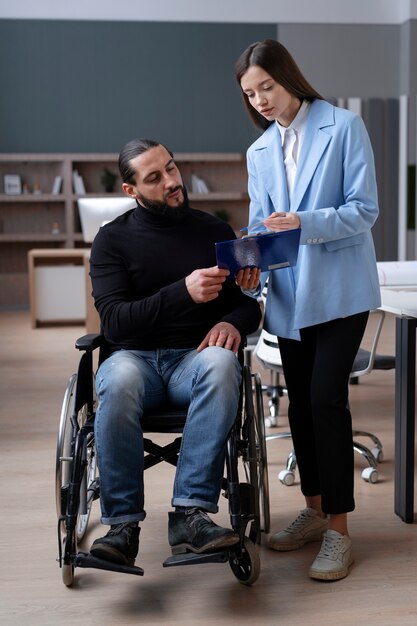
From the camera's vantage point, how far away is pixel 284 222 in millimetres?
2000

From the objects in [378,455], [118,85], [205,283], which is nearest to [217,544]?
[205,283]

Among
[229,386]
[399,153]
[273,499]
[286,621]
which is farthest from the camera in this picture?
[399,153]

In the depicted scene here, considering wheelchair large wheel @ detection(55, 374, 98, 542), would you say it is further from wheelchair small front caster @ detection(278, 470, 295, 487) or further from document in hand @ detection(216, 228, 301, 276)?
wheelchair small front caster @ detection(278, 470, 295, 487)

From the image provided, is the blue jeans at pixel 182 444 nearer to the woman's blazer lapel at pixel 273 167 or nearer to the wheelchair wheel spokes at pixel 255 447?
the wheelchair wheel spokes at pixel 255 447

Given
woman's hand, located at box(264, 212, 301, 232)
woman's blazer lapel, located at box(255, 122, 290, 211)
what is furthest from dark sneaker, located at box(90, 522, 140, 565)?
woman's blazer lapel, located at box(255, 122, 290, 211)

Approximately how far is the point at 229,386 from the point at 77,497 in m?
0.46

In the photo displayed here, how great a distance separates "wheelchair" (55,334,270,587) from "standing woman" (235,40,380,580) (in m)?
0.17

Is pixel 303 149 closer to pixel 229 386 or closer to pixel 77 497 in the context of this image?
pixel 229 386

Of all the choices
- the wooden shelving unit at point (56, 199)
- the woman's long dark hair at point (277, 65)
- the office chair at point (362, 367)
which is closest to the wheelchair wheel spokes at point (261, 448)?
the office chair at point (362, 367)

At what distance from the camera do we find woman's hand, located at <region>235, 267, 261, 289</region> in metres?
2.17

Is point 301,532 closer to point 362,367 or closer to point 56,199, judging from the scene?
point 362,367

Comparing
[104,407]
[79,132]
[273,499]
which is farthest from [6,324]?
[104,407]

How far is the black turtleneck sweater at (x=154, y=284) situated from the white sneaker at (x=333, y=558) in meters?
0.60

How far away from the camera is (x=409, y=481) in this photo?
8.30 feet
